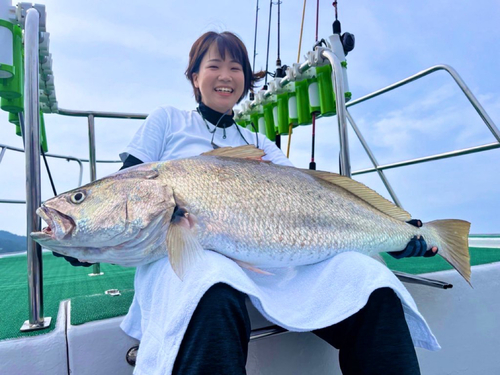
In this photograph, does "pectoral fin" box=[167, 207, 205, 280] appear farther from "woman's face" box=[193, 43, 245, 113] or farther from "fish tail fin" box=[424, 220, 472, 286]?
"fish tail fin" box=[424, 220, 472, 286]

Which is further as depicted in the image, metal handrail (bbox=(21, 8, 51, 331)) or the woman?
metal handrail (bbox=(21, 8, 51, 331))

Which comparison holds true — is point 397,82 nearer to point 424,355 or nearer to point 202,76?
point 202,76

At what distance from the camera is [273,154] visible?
1824 mm

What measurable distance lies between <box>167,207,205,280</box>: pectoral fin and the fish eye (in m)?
0.27

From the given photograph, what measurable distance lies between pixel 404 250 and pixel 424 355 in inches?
17.7

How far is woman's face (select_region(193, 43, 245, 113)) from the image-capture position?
1.71 meters

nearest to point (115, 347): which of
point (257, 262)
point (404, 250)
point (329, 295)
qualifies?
point (257, 262)

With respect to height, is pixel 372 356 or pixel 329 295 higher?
pixel 329 295

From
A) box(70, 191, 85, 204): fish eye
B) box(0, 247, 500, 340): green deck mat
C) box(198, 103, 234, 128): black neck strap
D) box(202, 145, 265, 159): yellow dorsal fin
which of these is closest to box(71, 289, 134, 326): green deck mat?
box(0, 247, 500, 340): green deck mat

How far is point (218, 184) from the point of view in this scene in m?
1.11

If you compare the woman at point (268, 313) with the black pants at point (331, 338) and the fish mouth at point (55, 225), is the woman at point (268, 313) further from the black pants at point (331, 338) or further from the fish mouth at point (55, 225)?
the fish mouth at point (55, 225)

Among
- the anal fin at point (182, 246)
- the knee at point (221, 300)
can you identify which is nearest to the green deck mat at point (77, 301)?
the anal fin at point (182, 246)

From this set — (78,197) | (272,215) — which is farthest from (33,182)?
(272,215)

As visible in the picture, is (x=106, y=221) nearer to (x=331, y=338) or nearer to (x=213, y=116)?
(x=331, y=338)
